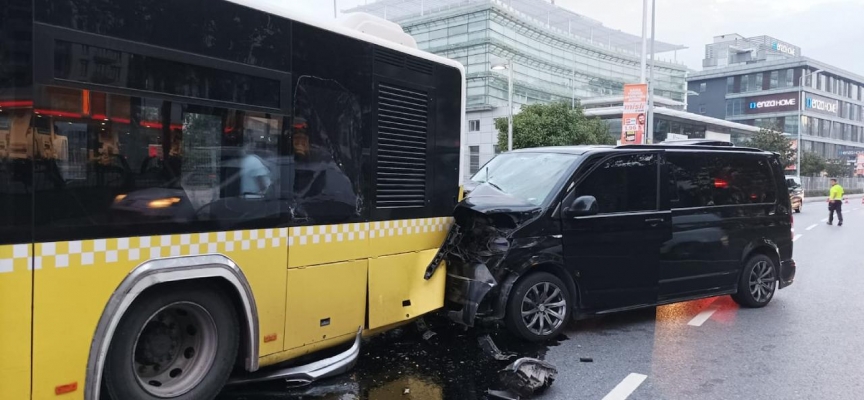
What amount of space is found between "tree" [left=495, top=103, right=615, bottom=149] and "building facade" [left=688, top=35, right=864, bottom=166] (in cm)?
5659

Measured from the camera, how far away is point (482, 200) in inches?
231

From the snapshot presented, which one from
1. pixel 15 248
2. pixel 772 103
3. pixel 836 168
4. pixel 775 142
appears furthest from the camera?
pixel 772 103

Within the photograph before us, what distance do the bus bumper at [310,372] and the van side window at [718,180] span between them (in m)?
4.09


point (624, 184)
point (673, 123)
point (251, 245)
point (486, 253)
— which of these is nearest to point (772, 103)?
point (673, 123)

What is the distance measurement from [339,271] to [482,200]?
1795 millimetres

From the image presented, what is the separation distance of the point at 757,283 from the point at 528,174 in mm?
3476

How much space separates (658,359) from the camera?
546cm

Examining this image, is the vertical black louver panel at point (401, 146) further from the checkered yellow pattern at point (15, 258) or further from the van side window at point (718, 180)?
the van side window at point (718, 180)

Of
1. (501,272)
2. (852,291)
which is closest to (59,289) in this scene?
(501,272)

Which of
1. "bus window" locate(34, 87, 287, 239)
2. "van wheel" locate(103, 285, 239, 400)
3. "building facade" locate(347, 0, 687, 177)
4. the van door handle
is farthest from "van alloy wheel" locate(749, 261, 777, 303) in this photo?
"building facade" locate(347, 0, 687, 177)

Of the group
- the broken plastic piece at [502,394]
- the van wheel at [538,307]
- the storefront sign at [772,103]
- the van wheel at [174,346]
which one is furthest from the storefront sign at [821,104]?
the van wheel at [174,346]

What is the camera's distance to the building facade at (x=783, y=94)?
81.6 meters

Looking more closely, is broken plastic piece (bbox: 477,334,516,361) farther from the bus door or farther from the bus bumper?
the bus door

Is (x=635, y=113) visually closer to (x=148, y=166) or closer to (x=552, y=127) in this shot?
(x=552, y=127)
